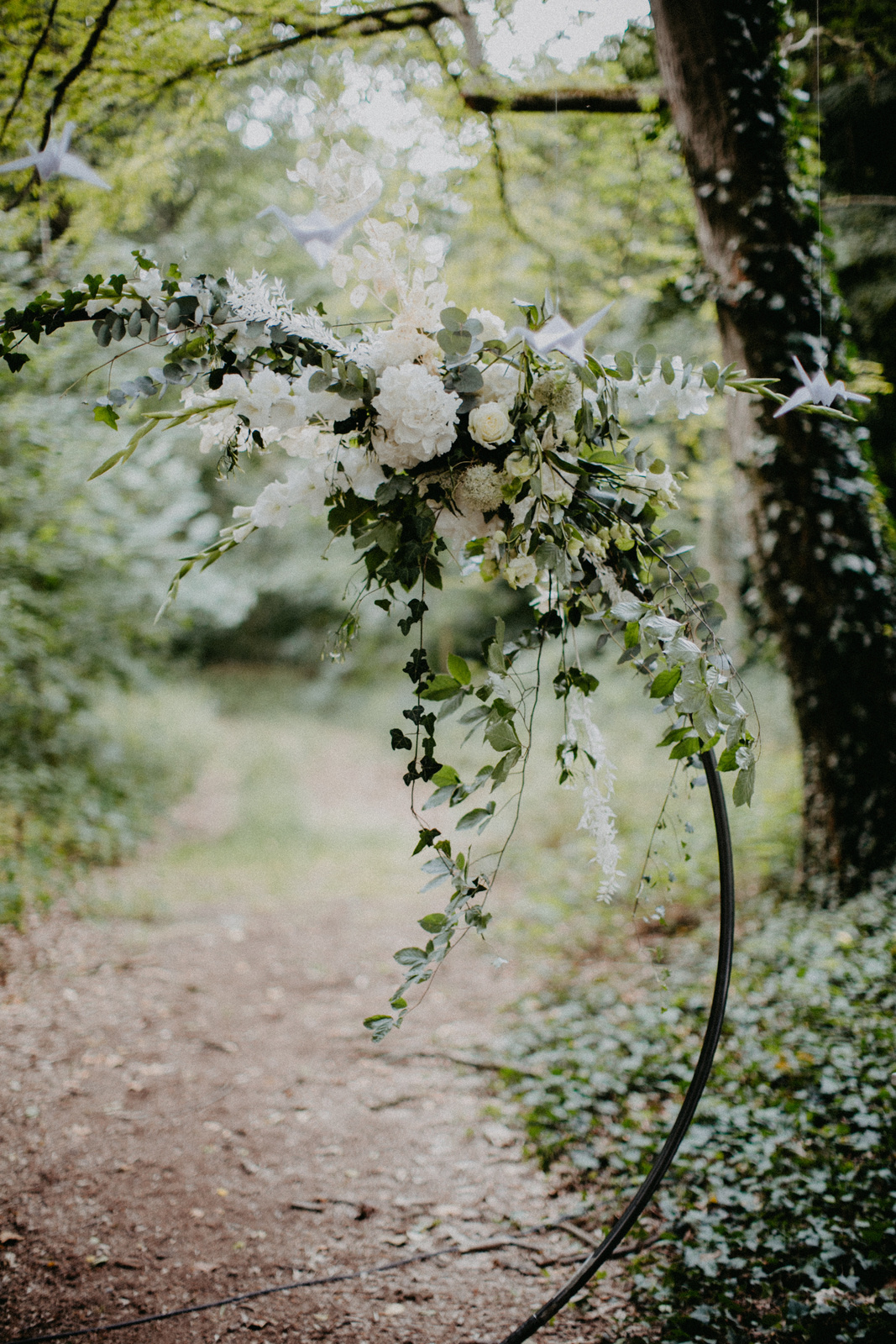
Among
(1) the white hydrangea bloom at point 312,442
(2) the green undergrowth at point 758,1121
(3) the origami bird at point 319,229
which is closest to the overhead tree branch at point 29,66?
(3) the origami bird at point 319,229

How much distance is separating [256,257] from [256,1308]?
6.90 m

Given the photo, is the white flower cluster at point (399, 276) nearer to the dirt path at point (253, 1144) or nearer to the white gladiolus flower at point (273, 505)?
the white gladiolus flower at point (273, 505)

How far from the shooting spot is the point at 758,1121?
7.56 ft

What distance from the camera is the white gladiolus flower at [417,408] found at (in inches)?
50.9

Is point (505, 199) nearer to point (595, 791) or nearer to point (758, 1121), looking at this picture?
point (595, 791)

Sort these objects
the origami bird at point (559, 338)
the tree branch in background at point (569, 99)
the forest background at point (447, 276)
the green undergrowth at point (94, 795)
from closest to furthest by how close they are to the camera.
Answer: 1. the origami bird at point (559, 338)
2. the forest background at point (447, 276)
3. the tree branch in background at point (569, 99)
4. the green undergrowth at point (94, 795)

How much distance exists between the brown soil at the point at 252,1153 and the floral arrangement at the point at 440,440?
1137mm

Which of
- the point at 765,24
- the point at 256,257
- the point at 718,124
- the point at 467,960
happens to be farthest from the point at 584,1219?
the point at 256,257

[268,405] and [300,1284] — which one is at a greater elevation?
[268,405]

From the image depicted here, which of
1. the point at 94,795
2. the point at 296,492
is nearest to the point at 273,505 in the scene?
the point at 296,492

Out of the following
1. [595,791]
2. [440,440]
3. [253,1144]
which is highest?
[440,440]

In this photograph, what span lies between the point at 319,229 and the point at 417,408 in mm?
422

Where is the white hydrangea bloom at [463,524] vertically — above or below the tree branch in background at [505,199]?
below

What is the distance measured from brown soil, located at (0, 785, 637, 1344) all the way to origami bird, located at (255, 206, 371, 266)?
2.44 metres
